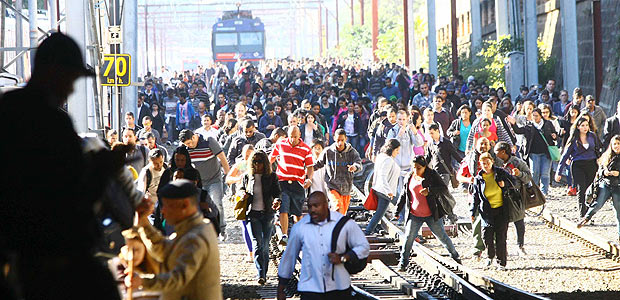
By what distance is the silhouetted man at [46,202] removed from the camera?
4.17 m

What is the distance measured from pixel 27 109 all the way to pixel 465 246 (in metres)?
12.2

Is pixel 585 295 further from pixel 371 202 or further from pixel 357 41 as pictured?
pixel 357 41

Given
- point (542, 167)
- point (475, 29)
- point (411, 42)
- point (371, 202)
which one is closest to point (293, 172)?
point (371, 202)

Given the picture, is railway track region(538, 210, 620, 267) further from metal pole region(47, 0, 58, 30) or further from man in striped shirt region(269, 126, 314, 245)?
metal pole region(47, 0, 58, 30)

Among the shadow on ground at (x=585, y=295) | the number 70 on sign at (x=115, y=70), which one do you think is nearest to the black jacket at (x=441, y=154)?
the shadow on ground at (x=585, y=295)

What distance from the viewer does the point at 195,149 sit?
14.9m

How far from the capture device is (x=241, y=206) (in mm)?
12773

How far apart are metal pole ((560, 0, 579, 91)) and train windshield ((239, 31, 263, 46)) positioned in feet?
143

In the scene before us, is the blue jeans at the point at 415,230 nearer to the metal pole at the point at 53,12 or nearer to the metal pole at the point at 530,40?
the metal pole at the point at 53,12

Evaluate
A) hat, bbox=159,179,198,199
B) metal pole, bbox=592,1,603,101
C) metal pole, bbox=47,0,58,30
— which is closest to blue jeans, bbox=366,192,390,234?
metal pole, bbox=47,0,58,30

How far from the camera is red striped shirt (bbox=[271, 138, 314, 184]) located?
14.9 m

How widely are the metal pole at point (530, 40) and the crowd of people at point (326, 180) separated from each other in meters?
5.47

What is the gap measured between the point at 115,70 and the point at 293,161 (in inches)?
282

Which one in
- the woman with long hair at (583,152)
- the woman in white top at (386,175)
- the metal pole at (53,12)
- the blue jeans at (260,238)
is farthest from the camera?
the metal pole at (53,12)
